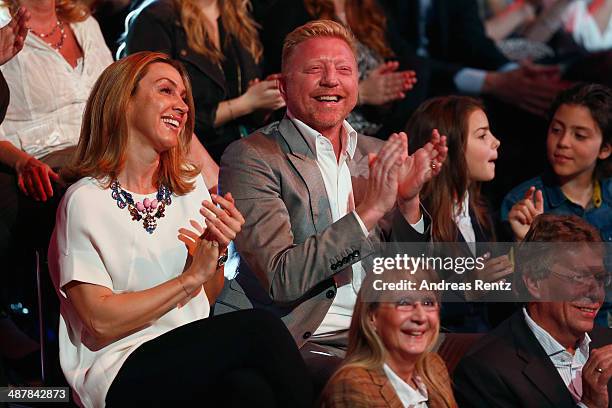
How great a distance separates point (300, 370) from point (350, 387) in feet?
0.42

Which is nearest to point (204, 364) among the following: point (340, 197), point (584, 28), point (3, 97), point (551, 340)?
point (340, 197)

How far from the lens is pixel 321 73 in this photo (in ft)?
9.89

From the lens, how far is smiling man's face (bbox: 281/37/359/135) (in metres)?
3.01

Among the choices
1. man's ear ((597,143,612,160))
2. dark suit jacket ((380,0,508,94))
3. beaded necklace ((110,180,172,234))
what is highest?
dark suit jacket ((380,0,508,94))

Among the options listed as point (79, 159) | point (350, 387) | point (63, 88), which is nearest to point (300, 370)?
point (350, 387)

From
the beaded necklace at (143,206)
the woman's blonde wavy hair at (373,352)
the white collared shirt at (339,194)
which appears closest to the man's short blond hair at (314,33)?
the white collared shirt at (339,194)

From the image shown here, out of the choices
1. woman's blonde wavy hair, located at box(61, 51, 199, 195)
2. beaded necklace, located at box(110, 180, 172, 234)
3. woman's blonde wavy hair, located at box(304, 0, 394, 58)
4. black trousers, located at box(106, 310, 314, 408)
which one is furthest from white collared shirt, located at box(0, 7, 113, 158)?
woman's blonde wavy hair, located at box(304, 0, 394, 58)

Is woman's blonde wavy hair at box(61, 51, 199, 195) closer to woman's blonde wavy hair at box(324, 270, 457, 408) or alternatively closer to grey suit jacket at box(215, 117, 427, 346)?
grey suit jacket at box(215, 117, 427, 346)

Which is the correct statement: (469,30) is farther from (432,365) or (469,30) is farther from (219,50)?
(432,365)

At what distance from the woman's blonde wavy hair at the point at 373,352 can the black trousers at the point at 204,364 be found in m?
0.13

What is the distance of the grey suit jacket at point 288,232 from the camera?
2.79 meters

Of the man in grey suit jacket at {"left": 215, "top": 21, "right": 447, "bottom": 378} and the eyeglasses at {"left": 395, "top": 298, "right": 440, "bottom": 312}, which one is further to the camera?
the man in grey suit jacket at {"left": 215, "top": 21, "right": 447, "bottom": 378}

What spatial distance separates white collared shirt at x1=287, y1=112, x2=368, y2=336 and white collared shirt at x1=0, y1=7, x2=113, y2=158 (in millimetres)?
674

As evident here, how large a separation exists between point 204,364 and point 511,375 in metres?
0.72
